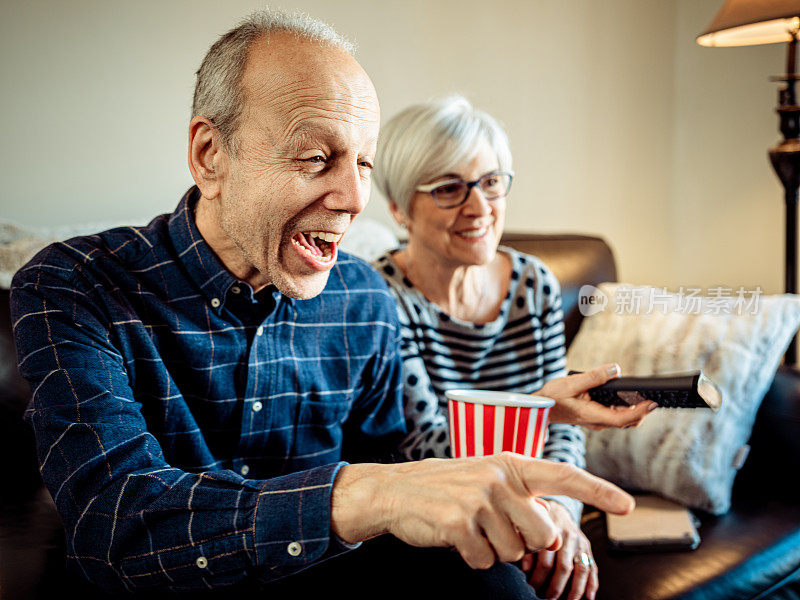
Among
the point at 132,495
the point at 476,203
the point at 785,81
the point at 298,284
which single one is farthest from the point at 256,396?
the point at 785,81

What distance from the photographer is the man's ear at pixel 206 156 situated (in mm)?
1032

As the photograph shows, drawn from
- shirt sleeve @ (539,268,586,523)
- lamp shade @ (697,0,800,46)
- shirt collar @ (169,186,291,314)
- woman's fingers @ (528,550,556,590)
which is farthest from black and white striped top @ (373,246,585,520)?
lamp shade @ (697,0,800,46)

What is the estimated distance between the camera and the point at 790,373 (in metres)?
1.76

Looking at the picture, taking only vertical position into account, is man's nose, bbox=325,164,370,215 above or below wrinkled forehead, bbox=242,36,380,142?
below

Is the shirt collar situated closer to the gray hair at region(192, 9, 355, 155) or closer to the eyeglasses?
the gray hair at region(192, 9, 355, 155)

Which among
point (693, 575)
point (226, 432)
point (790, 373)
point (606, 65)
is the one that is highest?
point (606, 65)

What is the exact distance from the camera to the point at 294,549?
78 cm

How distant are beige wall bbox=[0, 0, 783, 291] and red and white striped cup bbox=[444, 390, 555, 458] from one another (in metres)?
1.32

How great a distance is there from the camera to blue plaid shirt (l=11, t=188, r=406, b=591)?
31.7 inches

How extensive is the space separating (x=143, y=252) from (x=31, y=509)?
55 cm

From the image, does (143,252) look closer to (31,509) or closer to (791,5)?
(31,509)

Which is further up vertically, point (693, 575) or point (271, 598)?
point (271, 598)

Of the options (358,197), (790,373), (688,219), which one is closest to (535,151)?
(688,219)

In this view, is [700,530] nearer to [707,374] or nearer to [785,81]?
[707,374]
